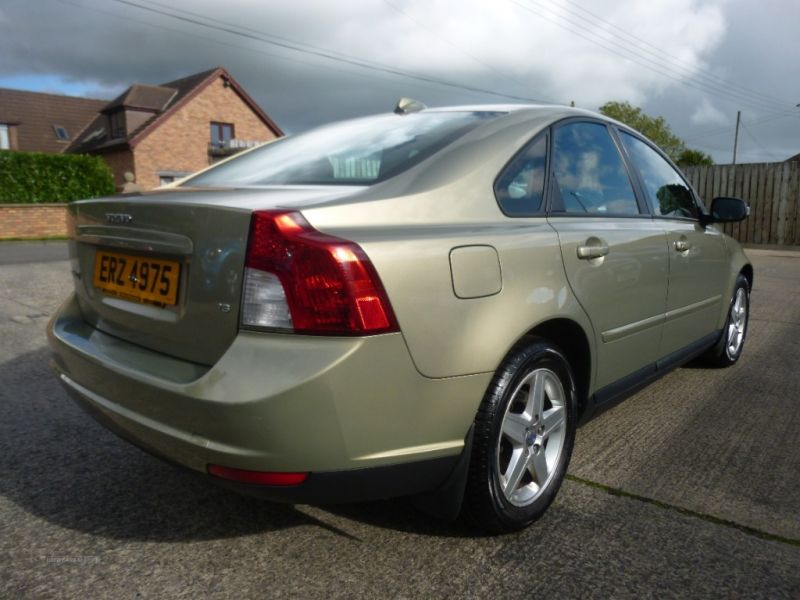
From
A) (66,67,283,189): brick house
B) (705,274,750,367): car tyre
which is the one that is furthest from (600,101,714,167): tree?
(705,274,750,367): car tyre

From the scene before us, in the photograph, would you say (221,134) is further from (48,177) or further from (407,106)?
(407,106)

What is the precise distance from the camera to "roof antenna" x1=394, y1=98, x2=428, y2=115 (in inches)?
120

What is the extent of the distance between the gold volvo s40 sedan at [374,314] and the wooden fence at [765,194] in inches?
613

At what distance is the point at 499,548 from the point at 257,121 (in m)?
36.6

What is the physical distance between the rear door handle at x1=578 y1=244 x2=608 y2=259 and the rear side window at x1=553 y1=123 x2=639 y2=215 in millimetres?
181

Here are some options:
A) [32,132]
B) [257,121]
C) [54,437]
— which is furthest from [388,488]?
[32,132]

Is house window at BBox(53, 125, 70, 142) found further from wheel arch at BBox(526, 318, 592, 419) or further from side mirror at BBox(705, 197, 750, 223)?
wheel arch at BBox(526, 318, 592, 419)

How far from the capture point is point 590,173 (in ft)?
9.67

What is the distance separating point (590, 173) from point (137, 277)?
6.29 ft

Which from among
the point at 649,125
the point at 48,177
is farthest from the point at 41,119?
the point at 649,125

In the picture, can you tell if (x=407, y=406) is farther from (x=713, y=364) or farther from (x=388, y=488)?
(x=713, y=364)

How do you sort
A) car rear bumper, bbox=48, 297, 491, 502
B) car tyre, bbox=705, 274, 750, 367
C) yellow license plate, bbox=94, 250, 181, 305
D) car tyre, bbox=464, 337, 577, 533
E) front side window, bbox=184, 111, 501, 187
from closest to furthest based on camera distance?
car rear bumper, bbox=48, 297, 491, 502 → yellow license plate, bbox=94, 250, 181, 305 → car tyre, bbox=464, 337, 577, 533 → front side window, bbox=184, 111, 501, 187 → car tyre, bbox=705, 274, 750, 367

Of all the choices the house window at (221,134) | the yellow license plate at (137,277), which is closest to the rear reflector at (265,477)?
the yellow license plate at (137,277)

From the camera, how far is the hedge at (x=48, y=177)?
2445cm
